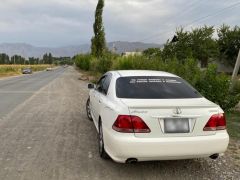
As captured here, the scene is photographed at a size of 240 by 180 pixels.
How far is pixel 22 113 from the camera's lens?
10422mm

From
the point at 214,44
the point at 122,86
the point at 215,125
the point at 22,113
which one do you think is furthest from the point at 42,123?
the point at 214,44

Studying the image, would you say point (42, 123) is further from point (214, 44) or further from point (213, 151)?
point (214, 44)

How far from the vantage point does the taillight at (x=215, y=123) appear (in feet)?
15.7

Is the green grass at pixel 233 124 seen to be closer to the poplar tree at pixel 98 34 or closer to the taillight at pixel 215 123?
the taillight at pixel 215 123

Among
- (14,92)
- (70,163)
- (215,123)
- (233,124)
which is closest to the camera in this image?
(215,123)

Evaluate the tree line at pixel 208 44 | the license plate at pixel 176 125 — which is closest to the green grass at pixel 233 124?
the license plate at pixel 176 125

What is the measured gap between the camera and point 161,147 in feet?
14.8

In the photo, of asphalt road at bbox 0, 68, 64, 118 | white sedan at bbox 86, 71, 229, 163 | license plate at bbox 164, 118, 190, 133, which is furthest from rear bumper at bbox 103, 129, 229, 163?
asphalt road at bbox 0, 68, 64, 118

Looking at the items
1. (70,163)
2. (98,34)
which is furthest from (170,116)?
(98,34)

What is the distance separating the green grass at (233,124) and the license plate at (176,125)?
3.20 meters

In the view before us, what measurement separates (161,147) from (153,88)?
4.46ft

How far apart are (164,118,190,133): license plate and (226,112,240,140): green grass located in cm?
320

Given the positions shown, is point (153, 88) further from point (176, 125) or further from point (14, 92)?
point (14, 92)

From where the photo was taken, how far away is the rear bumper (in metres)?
4.51
